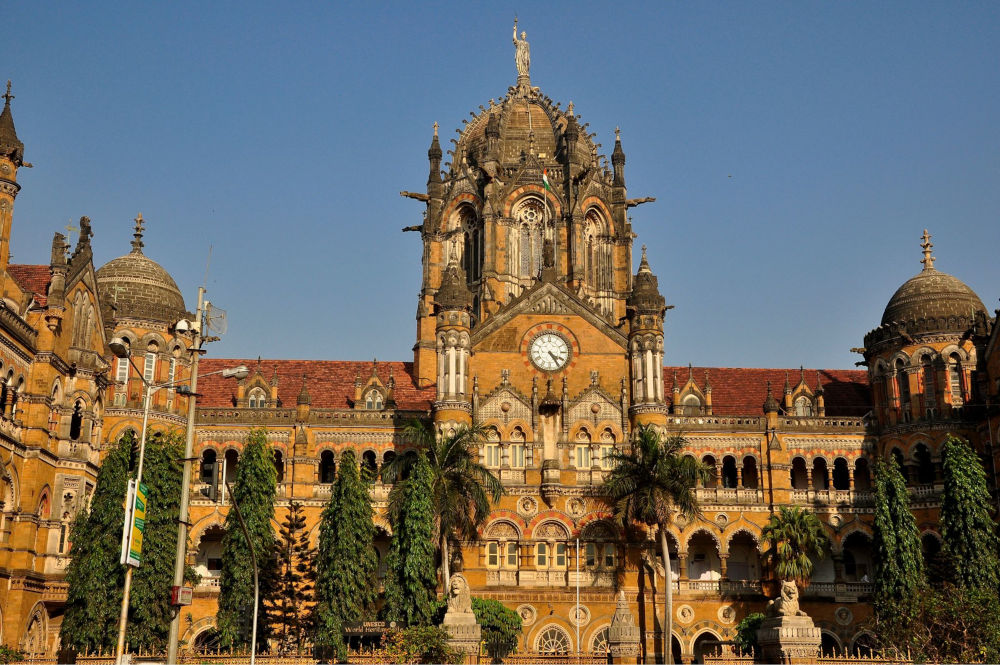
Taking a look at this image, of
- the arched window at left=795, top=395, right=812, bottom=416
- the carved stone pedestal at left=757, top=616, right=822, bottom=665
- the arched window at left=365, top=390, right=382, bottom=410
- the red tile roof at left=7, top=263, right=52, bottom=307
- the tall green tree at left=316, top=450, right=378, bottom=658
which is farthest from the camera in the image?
the arched window at left=795, top=395, right=812, bottom=416

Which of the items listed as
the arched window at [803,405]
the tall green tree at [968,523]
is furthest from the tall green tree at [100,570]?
the arched window at [803,405]

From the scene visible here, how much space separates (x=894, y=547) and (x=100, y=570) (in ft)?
128

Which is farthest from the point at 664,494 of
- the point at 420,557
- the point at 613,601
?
the point at 420,557

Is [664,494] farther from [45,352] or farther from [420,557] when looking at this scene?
[45,352]

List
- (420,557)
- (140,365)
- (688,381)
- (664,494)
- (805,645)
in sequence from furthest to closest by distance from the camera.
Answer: (688,381) < (140,365) < (664,494) < (420,557) < (805,645)

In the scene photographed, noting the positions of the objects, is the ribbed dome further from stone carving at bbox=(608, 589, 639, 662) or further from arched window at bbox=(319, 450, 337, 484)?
arched window at bbox=(319, 450, 337, 484)

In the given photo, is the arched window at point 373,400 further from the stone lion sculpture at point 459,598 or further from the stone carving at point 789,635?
the stone carving at point 789,635

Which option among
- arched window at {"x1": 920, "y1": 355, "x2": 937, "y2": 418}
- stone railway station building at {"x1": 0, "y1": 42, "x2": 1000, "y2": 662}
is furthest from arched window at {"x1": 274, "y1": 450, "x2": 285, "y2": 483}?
arched window at {"x1": 920, "y1": 355, "x2": 937, "y2": 418}

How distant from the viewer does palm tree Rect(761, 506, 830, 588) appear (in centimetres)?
6481

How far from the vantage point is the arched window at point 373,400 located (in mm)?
74688

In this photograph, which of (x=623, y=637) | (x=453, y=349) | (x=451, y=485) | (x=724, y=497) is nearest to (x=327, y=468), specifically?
(x=453, y=349)

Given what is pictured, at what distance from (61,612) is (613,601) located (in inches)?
1146

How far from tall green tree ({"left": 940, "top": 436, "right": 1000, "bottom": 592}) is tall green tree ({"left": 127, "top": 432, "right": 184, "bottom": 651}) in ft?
126

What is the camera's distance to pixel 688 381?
75625 mm
